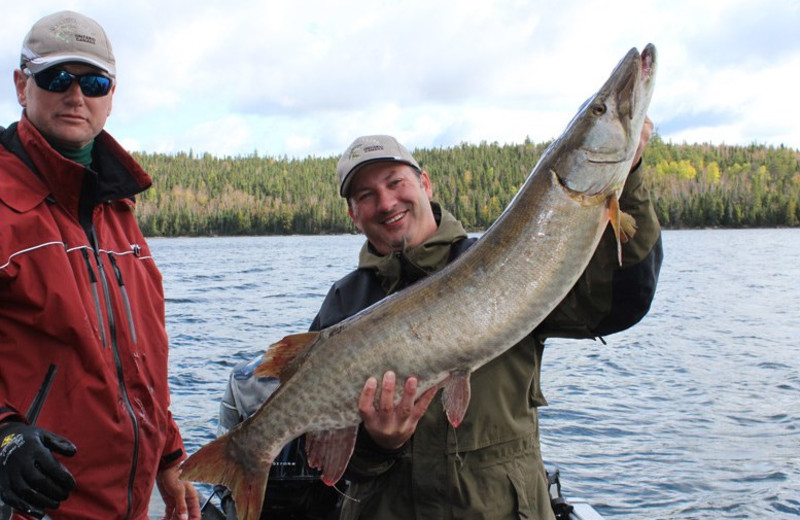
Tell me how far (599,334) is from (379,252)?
99cm

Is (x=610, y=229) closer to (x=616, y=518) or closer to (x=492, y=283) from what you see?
(x=492, y=283)

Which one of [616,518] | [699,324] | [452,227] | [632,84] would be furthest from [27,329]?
[699,324]

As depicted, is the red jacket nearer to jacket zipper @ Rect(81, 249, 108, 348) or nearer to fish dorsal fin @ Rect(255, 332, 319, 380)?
jacket zipper @ Rect(81, 249, 108, 348)

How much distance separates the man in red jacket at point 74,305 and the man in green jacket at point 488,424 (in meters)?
0.92

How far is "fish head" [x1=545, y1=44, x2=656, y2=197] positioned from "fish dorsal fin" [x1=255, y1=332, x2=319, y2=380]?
45.9 inches

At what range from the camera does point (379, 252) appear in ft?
10.7

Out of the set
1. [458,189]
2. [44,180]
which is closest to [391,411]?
[44,180]

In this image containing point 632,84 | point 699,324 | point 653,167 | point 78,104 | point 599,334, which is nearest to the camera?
point 632,84

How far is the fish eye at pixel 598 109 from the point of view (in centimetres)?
271

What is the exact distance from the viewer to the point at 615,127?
2674 mm

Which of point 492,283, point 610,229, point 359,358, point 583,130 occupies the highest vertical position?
point 583,130

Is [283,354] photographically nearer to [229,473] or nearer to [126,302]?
[229,473]

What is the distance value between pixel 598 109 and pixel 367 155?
0.99 metres

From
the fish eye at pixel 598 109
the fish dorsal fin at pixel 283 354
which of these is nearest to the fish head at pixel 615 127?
the fish eye at pixel 598 109
